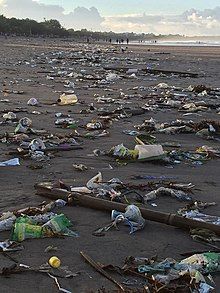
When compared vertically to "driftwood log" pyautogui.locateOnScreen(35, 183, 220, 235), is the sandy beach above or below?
below

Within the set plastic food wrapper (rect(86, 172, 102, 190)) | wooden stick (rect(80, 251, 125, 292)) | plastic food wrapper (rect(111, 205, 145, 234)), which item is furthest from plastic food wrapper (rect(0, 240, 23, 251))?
plastic food wrapper (rect(86, 172, 102, 190))

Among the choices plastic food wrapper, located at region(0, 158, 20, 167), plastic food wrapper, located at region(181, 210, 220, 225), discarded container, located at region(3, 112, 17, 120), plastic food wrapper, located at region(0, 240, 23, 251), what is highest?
plastic food wrapper, located at region(0, 240, 23, 251)

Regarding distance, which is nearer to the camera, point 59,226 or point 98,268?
point 98,268

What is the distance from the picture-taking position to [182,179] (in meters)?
5.07

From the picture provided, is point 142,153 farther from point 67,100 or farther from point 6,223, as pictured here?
point 67,100

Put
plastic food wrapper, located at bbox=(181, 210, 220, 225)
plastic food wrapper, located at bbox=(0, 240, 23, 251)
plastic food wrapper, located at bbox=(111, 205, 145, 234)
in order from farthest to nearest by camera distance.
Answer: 1. plastic food wrapper, located at bbox=(181, 210, 220, 225)
2. plastic food wrapper, located at bbox=(111, 205, 145, 234)
3. plastic food wrapper, located at bbox=(0, 240, 23, 251)

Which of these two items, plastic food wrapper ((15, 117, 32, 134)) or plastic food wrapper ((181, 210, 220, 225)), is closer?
plastic food wrapper ((181, 210, 220, 225))

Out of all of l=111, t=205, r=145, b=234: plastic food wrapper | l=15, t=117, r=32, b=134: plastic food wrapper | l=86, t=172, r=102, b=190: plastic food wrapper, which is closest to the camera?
l=111, t=205, r=145, b=234: plastic food wrapper

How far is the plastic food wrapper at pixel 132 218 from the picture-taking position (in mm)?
3662

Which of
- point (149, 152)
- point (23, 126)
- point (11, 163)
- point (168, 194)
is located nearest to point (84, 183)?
point (168, 194)

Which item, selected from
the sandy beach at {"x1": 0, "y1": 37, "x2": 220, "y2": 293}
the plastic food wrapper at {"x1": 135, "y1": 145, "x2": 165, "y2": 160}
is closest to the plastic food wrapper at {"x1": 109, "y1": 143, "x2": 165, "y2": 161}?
the plastic food wrapper at {"x1": 135, "y1": 145, "x2": 165, "y2": 160}

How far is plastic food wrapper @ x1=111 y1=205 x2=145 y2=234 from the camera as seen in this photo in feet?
12.0

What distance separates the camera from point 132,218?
3.72 metres

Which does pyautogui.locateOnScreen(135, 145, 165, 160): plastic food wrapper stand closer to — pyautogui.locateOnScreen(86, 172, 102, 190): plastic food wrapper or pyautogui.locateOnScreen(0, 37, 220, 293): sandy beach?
pyautogui.locateOnScreen(0, 37, 220, 293): sandy beach
